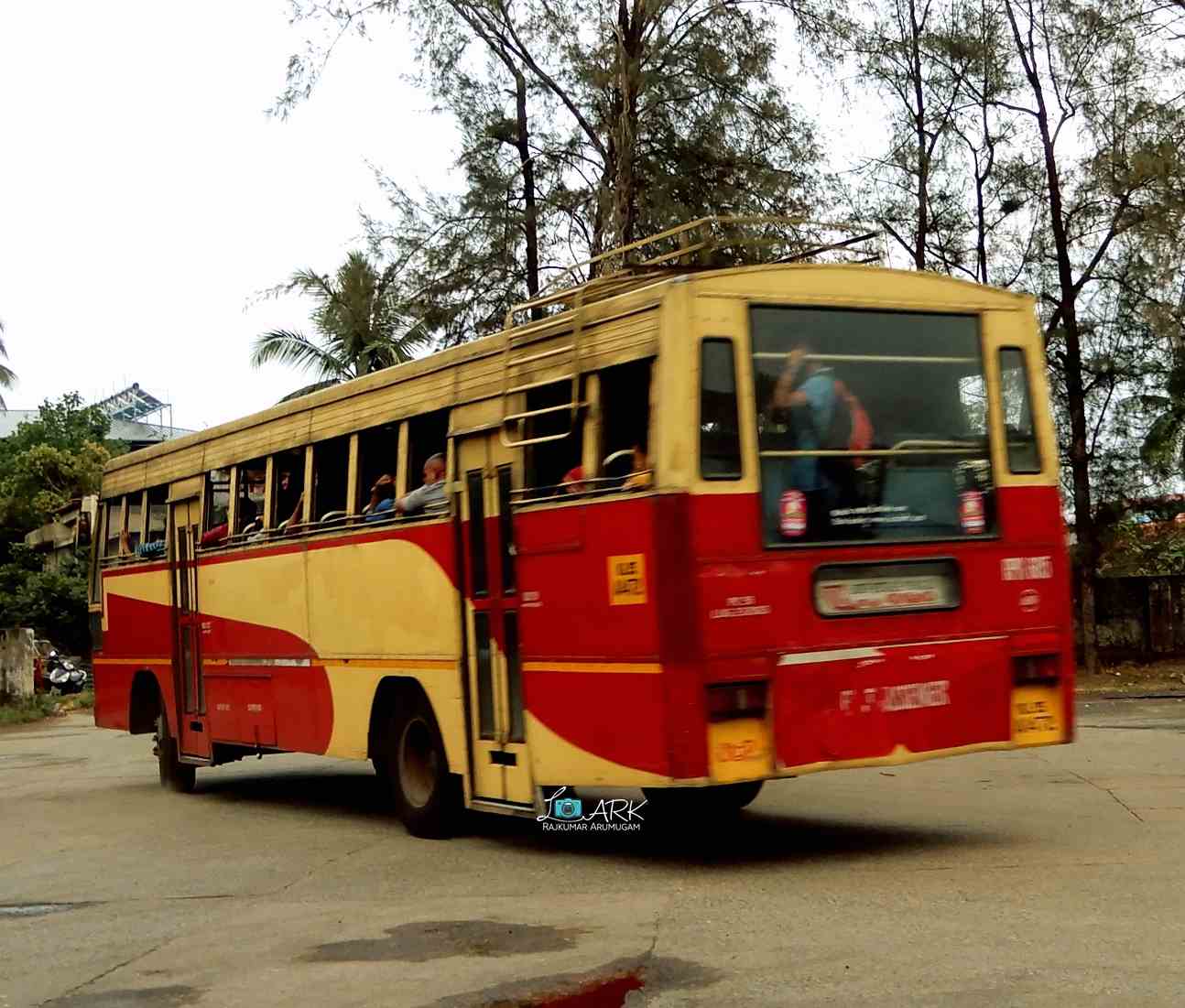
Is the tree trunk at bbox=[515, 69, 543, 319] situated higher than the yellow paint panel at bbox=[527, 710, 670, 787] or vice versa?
the tree trunk at bbox=[515, 69, 543, 319]

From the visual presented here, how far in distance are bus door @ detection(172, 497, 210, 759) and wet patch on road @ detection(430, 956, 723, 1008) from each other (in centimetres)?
919

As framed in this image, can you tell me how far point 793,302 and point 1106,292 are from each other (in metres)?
20.6

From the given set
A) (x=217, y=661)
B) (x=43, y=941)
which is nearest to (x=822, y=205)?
(x=217, y=661)

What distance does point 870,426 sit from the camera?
31.4 ft

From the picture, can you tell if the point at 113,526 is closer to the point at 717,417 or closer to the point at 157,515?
the point at 157,515

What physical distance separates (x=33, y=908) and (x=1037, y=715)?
230 inches

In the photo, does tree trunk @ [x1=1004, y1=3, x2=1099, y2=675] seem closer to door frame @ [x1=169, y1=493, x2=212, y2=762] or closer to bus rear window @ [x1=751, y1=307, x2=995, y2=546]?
door frame @ [x1=169, y1=493, x2=212, y2=762]

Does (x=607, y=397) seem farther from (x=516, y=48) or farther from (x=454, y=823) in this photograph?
(x=516, y=48)

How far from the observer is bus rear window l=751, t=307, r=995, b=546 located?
9.36 m

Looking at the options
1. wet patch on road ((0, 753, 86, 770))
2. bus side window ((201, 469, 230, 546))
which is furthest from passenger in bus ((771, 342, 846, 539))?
wet patch on road ((0, 753, 86, 770))

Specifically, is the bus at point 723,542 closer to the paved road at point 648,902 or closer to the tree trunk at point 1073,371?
the paved road at point 648,902

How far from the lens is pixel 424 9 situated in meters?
26.0

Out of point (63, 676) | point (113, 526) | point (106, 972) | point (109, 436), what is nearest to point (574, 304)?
point (106, 972)

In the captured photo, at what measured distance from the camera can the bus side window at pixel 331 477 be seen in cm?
1291
